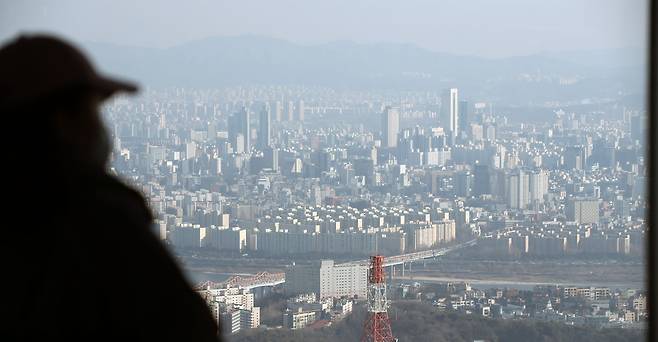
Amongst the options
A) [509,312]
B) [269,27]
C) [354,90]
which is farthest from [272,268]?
[269,27]

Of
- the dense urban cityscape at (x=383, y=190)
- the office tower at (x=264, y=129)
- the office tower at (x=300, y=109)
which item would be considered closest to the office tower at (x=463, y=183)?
the dense urban cityscape at (x=383, y=190)

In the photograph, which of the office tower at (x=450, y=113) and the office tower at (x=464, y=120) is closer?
the office tower at (x=464, y=120)

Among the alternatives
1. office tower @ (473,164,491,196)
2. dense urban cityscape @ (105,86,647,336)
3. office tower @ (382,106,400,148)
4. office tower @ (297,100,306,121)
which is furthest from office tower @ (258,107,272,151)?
office tower @ (473,164,491,196)

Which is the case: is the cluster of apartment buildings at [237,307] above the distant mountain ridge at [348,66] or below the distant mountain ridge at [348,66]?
below

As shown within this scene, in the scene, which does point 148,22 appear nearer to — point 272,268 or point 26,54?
point 272,268

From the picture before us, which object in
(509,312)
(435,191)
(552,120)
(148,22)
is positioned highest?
(148,22)

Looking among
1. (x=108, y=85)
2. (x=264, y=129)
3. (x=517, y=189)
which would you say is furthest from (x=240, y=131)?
(x=108, y=85)

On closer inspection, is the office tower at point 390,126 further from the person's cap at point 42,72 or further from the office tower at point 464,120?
the person's cap at point 42,72
